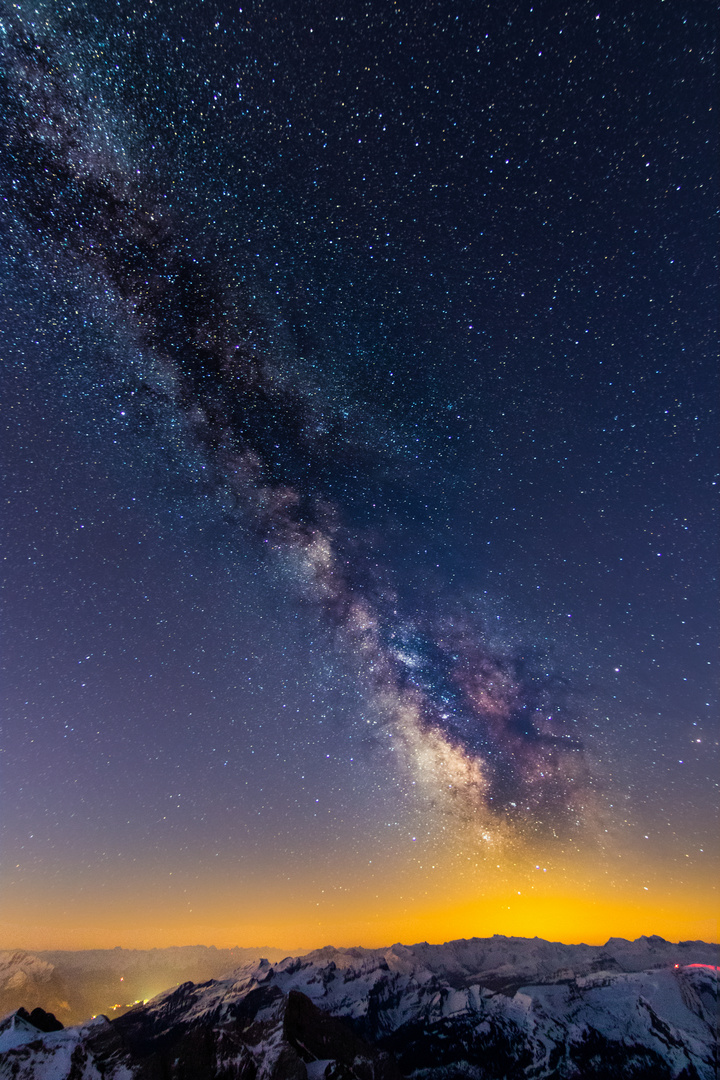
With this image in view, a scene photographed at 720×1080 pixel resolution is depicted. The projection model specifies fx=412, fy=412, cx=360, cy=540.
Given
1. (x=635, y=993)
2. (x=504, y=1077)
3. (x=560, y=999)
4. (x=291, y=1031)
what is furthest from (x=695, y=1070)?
(x=291, y=1031)

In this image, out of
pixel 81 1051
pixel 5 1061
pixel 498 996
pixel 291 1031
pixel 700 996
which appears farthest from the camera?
pixel 700 996

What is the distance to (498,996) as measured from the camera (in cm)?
12794

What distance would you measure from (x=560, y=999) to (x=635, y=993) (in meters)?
22.9

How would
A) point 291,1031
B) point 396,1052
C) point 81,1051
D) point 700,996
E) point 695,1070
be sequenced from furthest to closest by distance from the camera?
1. point 700,996
2. point 396,1052
3. point 695,1070
4. point 291,1031
5. point 81,1051

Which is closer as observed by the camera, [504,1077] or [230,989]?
[504,1077]

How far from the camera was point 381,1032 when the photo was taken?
124312 mm

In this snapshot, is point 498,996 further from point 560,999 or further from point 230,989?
point 230,989

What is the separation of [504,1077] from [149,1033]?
303ft

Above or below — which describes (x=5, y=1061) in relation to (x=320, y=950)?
above

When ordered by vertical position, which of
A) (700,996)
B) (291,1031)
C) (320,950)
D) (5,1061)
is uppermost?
(5,1061)

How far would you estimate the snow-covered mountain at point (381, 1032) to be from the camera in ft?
230

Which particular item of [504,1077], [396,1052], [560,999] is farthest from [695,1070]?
[396,1052]

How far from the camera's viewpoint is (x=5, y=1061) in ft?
195

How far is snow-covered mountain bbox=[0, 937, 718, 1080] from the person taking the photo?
7025 centimetres
